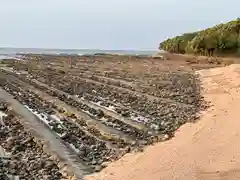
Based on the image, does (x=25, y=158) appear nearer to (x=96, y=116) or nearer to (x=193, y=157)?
(x=193, y=157)

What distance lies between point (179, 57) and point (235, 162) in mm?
51645

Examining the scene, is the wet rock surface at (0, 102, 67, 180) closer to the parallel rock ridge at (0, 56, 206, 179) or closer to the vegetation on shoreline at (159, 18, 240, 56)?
the parallel rock ridge at (0, 56, 206, 179)

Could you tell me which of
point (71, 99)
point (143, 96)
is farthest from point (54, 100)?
point (143, 96)

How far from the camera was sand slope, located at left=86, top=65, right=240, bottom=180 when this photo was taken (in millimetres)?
10867

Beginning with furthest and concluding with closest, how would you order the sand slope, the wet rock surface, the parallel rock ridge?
the parallel rock ridge < the wet rock surface < the sand slope

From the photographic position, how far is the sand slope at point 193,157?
10.9 m

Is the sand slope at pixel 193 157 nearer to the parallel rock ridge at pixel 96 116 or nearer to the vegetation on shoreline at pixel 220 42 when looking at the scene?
the parallel rock ridge at pixel 96 116

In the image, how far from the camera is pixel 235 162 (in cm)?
1152

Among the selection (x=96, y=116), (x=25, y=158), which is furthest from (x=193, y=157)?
(x=96, y=116)

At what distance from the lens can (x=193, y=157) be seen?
39.9ft

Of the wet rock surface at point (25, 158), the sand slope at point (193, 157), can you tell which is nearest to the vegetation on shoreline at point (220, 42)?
the sand slope at point (193, 157)

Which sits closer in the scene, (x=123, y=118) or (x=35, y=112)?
(x=123, y=118)

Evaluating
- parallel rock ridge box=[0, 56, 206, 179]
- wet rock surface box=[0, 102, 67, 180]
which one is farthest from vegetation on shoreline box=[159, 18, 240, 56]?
wet rock surface box=[0, 102, 67, 180]

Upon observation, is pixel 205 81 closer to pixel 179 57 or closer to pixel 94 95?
pixel 94 95
